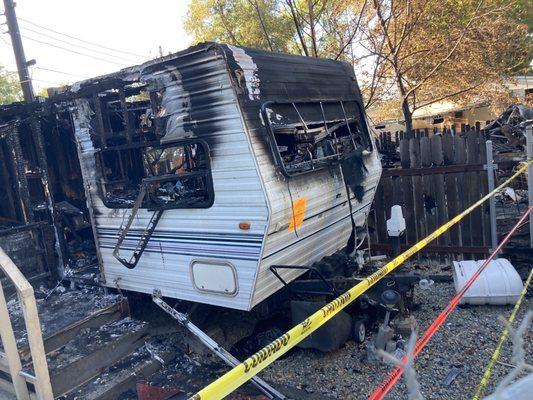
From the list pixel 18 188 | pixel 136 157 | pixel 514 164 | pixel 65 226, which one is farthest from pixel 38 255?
pixel 514 164

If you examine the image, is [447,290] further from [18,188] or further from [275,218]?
[18,188]

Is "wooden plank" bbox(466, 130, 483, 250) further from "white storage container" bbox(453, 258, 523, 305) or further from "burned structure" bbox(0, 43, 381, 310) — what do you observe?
"burned structure" bbox(0, 43, 381, 310)

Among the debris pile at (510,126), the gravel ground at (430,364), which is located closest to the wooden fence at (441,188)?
the gravel ground at (430,364)

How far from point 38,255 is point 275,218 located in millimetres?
3483

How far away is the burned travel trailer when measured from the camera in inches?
153

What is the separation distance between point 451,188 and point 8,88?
3545 centimetres

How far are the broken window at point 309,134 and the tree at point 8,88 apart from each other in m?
33.2

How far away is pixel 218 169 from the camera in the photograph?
4004mm

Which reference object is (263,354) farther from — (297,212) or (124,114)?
(124,114)

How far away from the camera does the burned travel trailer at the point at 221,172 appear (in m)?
3.88

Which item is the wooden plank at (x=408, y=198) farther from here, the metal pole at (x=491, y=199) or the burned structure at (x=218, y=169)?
the burned structure at (x=218, y=169)

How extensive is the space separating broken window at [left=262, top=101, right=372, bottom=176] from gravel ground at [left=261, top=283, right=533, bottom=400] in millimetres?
1937

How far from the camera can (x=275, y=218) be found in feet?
12.7

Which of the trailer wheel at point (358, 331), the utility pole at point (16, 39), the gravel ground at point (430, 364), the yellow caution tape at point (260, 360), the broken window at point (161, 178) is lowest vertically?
the gravel ground at point (430, 364)
